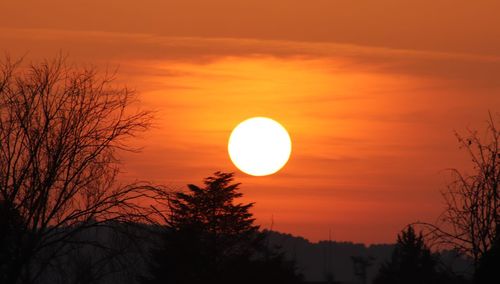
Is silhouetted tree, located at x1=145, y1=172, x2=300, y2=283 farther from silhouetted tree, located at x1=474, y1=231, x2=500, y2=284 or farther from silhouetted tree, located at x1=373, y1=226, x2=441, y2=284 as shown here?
silhouetted tree, located at x1=474, y1=231, x2=500, y2=284

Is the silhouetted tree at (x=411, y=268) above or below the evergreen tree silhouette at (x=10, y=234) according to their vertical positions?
above

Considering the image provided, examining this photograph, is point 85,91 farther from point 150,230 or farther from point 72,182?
point 150,230

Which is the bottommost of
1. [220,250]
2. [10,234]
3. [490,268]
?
[490,268]

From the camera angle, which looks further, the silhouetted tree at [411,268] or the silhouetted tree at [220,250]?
the silhouetted tree at [411,268]

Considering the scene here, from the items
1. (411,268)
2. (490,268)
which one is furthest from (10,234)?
(411,268)

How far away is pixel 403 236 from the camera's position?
90.6 metres

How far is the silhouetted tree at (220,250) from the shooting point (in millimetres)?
56688

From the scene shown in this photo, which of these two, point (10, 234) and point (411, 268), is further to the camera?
point (411, 268)

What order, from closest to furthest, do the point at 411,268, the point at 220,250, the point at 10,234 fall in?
1. the point at 10,234
2. the point at 220,250
3. the point at 411,268

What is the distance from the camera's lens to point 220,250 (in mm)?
63938

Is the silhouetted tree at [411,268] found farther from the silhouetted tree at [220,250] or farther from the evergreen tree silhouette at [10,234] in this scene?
the evergreen tree silhouette at [10,234]

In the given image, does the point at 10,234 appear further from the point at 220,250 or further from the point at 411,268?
the point at 411,268

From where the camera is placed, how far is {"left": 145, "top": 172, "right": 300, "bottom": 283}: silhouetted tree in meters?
56.7

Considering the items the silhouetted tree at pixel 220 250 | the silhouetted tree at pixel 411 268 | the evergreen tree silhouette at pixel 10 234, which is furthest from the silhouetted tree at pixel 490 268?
the silhouetted tree at pixel 411 268
